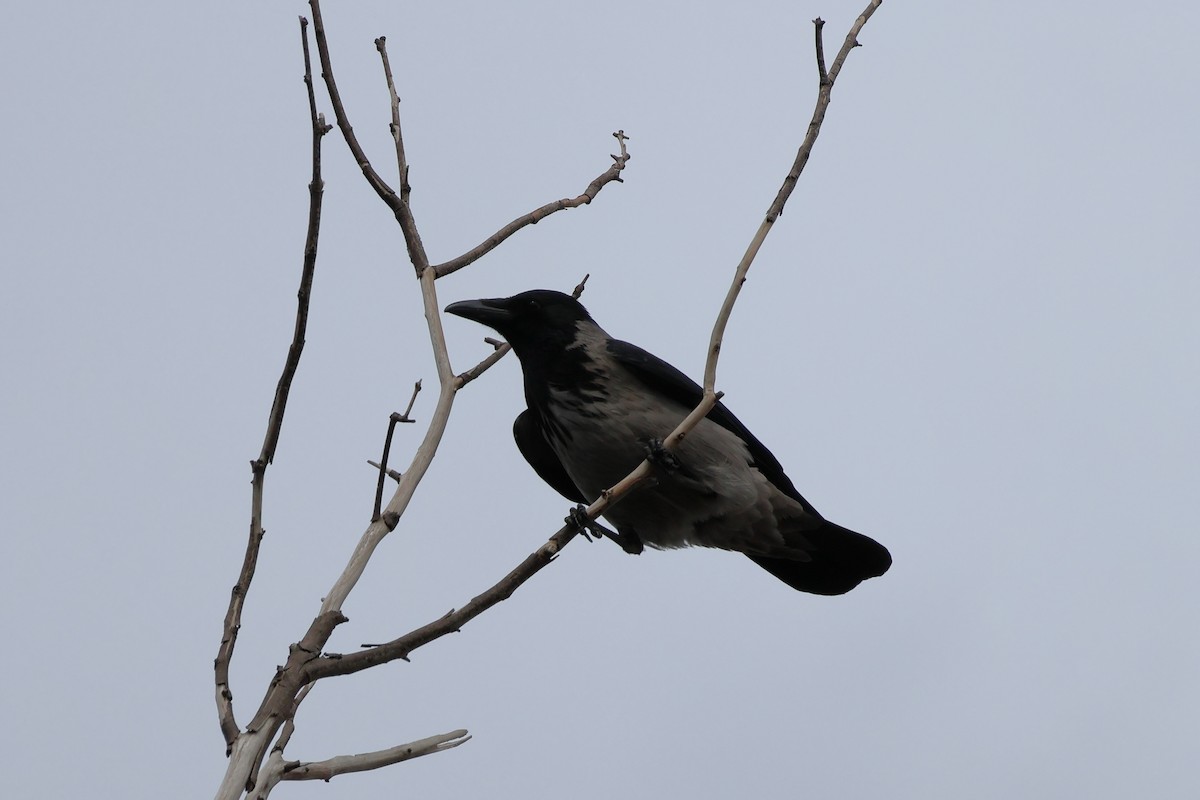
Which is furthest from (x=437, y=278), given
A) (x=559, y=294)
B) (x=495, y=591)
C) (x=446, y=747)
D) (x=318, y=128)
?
(x=559, y=294)

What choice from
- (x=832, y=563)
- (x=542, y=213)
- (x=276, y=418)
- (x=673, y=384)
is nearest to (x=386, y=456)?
(x=276, y=418)

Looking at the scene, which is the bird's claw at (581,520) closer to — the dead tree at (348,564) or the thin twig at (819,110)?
the dead tree at (348,564)

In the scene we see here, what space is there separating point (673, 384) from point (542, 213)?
6.01ft

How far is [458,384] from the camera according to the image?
4.27 m

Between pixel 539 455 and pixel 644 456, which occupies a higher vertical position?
Result: pixel 539 455

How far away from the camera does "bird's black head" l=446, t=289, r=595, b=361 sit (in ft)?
22.1

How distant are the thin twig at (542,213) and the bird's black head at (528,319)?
1.33 meters

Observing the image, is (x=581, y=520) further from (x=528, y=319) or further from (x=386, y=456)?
(x=528, y=319)

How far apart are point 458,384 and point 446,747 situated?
133 centimetres

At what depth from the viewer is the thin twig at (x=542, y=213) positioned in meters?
4.64

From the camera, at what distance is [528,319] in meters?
6.77

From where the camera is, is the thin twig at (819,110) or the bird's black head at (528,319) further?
the bird's black head at (528,319)

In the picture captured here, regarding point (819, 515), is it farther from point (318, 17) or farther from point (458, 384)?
point (318, 17)

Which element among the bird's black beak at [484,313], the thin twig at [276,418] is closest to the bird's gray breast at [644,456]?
the bird's black beak at [484,313]
